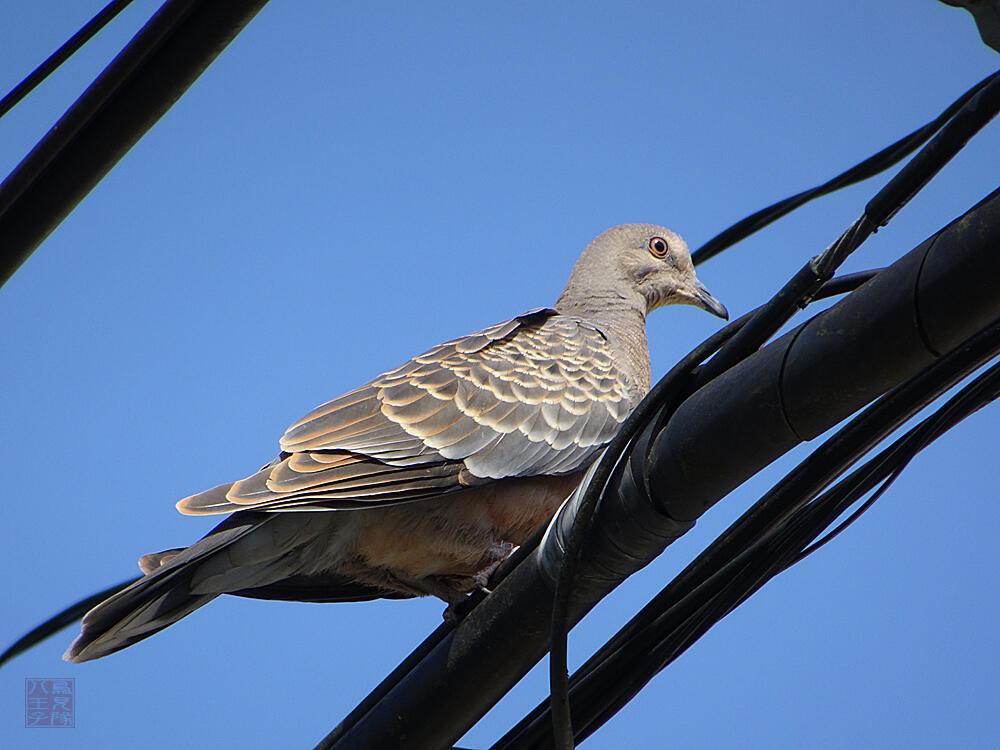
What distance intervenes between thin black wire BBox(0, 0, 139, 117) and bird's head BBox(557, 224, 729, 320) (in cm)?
298

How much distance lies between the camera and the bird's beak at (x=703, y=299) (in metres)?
5.28

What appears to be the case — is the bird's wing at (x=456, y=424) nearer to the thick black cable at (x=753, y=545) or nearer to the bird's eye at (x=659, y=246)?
the bird's eye at (x=659, y=246)

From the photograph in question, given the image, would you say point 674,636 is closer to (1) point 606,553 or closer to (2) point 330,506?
(1) point 606,553

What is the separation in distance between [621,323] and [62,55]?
2.85m

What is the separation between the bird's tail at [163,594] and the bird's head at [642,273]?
8.39 feet

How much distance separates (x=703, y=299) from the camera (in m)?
5.30

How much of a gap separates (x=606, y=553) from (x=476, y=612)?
0.35 metres

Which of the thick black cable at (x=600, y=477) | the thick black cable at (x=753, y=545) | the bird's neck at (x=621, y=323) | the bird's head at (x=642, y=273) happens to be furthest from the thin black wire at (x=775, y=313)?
the bird's head at (x=642, y=273)

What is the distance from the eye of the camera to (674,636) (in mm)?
2215

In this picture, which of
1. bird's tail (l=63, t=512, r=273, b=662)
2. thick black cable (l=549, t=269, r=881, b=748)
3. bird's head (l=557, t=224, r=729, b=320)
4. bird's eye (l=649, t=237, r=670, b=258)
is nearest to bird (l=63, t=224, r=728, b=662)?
bird's tail (l=63, t=512, r=273, b=662)

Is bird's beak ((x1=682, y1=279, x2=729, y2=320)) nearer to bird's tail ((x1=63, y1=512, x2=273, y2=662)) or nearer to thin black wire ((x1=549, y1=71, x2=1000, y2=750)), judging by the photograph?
bird's tail ((x1=63, y1=512, x2=273, y2=662))

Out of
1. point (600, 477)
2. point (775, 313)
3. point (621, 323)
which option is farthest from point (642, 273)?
point (775, 313)

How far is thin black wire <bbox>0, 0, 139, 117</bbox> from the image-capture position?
2602mm

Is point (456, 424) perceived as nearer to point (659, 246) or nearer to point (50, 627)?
point (50, 627)
